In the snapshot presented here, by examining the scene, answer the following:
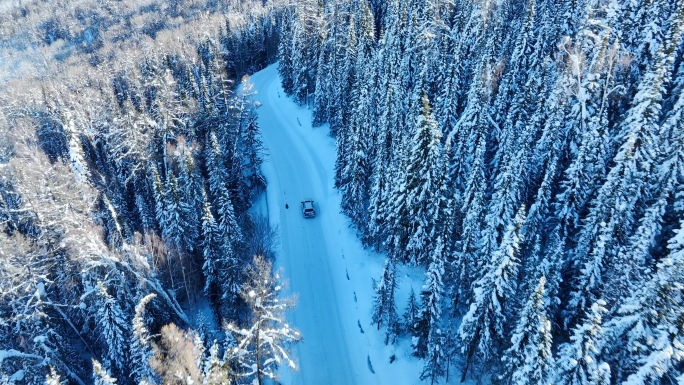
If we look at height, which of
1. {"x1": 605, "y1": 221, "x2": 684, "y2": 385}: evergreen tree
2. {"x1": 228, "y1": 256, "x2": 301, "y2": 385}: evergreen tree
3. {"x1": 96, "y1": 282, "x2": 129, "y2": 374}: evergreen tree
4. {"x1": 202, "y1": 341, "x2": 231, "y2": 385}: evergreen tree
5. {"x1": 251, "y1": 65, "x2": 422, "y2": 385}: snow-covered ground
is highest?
{"x1": 605, "y1": 221, "x2": 684, "y2": 385}: evergreen tree

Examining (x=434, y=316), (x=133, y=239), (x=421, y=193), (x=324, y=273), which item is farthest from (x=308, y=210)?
(x=434, y=316)

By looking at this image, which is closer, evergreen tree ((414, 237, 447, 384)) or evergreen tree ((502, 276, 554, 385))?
evergreen tree ((502, 276, 554, 385))

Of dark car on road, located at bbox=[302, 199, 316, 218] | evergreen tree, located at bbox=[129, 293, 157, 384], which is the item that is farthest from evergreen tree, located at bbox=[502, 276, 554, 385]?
dark car on road, located at bbox=[302, 199, 316, 218]

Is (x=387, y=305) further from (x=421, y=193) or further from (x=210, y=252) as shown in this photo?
(x=210, y=252)

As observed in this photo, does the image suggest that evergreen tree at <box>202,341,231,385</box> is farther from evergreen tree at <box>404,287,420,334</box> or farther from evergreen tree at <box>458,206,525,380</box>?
evergreen tree at <box>404,287,420,334</box>

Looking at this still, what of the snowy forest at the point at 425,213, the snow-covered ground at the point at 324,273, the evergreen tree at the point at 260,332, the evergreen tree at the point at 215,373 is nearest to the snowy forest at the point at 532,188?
the snowy forest at the point at 425,213

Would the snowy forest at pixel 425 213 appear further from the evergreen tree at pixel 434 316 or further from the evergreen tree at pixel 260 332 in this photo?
the evergreen tree at pixel 260 332
